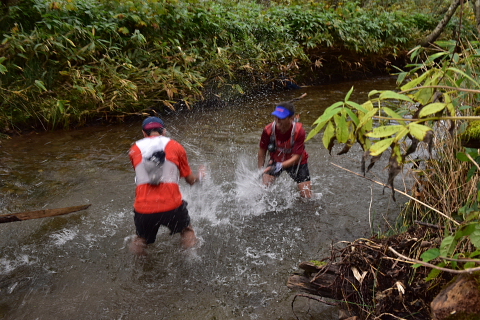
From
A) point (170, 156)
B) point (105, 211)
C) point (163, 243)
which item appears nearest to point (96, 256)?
point (163, 243)

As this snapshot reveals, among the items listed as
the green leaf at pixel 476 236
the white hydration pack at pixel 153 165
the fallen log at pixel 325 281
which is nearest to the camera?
the green leaf at pixel 476 236

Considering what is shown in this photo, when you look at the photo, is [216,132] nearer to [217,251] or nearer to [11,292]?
[217,251]

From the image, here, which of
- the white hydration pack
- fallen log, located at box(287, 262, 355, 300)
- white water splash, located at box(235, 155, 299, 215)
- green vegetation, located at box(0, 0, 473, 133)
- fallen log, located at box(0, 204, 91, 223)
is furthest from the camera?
green vegetation, located at box(0, 0, 473, 133)

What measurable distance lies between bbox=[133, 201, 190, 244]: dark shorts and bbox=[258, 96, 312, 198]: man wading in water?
184 cm

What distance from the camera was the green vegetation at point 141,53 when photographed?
8.27 metres

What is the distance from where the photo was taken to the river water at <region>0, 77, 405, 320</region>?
11.7 feet

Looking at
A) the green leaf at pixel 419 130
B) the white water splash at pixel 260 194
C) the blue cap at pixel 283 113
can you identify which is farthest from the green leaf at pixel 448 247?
the white water splash at pixel 260 194

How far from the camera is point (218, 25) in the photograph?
35.6 feet

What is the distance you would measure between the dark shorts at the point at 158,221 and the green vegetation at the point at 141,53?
4.53 metres

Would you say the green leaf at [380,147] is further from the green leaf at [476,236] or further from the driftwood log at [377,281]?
the driftwood log at [377,281]

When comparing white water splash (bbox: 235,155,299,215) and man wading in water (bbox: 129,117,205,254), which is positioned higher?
man wading in water (bbox: 129,117,205,254)

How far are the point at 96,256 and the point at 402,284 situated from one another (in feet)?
10.7

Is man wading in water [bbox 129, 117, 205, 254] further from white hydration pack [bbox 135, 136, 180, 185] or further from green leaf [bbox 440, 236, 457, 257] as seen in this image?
green leaf [bbox 440, 236, 457, 257]

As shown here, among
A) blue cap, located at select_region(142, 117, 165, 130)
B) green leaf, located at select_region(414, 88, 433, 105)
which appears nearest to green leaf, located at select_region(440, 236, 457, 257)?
green leaf, located at select_region(414, 88, 433, 105)
